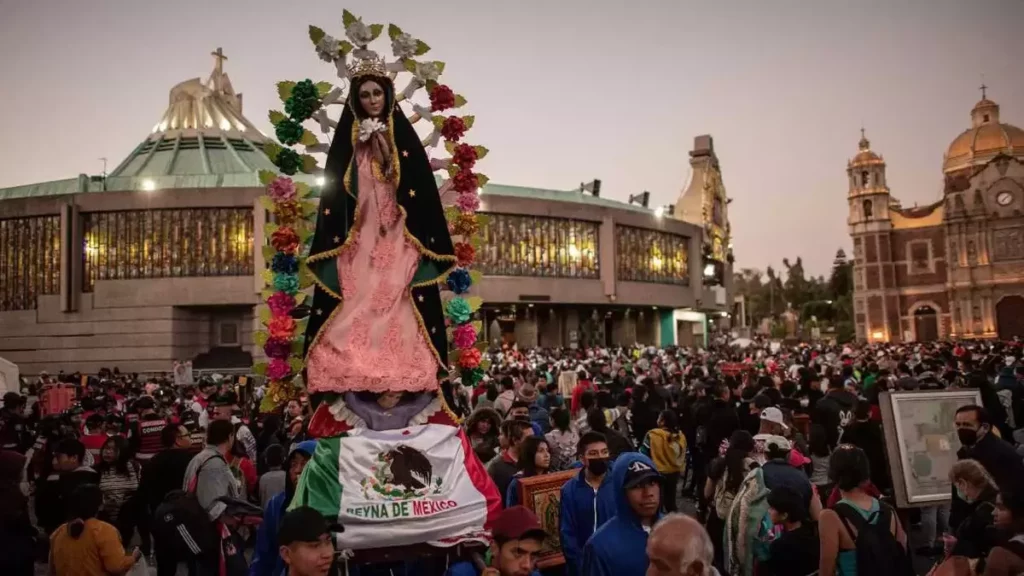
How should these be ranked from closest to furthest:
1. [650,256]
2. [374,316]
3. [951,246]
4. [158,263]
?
[374,316], [158,263], [650,256], [951,246]

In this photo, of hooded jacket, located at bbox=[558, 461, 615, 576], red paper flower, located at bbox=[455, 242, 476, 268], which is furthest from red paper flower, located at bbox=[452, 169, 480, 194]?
hooded jacket, located at bbox=[558, 461, 615, 576]

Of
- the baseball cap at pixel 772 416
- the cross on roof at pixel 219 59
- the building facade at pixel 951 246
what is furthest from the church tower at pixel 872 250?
the baseball cap at pixel 772 416

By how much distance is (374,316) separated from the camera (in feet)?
20.6

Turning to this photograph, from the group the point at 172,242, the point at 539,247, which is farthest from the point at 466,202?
the point at 539,247

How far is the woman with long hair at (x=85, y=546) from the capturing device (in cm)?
520

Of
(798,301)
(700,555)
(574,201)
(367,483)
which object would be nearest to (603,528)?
(700,555)

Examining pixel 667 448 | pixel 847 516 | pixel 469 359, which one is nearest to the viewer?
pixel 847 516

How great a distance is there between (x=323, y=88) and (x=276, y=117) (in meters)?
0.47

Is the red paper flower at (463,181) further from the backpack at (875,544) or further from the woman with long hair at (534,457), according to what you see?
the backpack at (875,544)

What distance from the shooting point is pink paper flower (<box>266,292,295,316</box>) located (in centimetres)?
643

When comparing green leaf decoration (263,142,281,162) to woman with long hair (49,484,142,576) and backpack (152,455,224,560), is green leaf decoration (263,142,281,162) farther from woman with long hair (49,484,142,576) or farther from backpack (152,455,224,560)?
woman with long hair (49,484,142,576)

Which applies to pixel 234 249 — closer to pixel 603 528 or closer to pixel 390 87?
pixel 390 87

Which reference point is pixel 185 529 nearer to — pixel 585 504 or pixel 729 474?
pixel 585 504

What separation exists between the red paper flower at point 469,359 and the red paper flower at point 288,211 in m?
1.77
